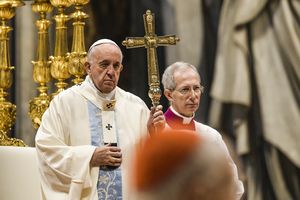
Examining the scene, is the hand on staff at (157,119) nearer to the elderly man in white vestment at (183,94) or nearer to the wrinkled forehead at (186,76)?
the elderly man in white vestment at (183,94)

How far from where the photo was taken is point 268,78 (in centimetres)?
585

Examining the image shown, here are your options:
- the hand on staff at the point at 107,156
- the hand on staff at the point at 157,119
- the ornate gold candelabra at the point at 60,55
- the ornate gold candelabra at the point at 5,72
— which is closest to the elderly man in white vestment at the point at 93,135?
the hand on staff at the point at 107,156

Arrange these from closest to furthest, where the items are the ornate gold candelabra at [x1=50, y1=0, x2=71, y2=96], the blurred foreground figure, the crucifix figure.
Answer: the blurred foreground figure, the crucifix figure, the ornate gold candelabra at [x1=50, y1=0, x2=71, y2=96]

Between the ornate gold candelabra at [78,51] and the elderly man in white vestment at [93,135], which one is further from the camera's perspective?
the ornate gold candelabra at [78,51]

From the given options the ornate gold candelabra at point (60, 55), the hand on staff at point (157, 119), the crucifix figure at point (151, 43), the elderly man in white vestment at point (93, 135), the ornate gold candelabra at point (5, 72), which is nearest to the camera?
the hand on staff at point (157, 119)

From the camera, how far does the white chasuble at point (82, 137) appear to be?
4336 mm

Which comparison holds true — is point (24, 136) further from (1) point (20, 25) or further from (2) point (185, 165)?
(2) point (185, 165)

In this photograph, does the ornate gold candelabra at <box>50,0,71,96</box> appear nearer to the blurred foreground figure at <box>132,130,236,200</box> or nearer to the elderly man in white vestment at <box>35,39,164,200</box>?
the elderly man in white vestment at <box>35,39,164,200</box>

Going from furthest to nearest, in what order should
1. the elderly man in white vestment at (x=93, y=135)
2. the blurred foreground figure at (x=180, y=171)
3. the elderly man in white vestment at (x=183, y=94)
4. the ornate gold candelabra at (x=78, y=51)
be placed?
the ornate gold candelabra at (x=78, y=51) < the elderly man in white vestment at (x=183, y=94) < the elderly man in white vestment at (x=93, y=135) < the blurred foreground figure at (x=180, y=171)

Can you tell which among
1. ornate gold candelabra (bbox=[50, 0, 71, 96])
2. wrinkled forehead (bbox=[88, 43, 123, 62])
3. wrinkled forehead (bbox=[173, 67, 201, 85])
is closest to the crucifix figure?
wrinkled forehead (bbox=[88, 43, 123, 62])

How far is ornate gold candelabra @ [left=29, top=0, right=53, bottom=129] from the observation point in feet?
19.9

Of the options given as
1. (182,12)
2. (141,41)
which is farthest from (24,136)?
(141,41)

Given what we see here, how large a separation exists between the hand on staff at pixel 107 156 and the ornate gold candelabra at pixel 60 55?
1.87 meters

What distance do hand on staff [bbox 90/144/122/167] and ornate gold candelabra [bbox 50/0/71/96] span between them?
1874mm
